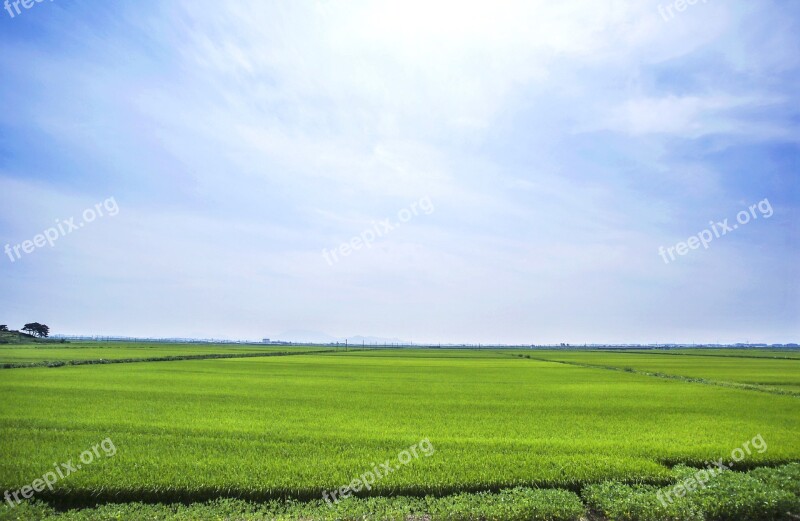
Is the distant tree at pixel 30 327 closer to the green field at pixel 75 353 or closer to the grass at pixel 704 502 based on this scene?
the green field at pixel 75 353

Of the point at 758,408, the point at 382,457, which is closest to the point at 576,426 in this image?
the point at 382,457

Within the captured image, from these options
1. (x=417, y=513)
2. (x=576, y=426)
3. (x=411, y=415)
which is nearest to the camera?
(x=417, y=513)

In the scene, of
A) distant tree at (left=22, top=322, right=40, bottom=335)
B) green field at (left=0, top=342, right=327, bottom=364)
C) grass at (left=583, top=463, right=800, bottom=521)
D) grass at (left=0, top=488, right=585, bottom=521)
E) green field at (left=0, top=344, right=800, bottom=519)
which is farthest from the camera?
distant tree at (left=22, top=322, right=40, bottom=335)

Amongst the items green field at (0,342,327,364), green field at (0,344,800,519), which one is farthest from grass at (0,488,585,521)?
green field at (0,342,327,364)

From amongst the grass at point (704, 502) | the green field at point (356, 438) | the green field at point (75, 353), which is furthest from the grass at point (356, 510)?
the green field at point (75, 353)

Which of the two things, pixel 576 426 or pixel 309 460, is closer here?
pixel 309 460

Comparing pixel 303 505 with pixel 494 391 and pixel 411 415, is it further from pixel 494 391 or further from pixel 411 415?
pixel 494 391

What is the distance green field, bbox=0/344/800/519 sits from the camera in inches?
355

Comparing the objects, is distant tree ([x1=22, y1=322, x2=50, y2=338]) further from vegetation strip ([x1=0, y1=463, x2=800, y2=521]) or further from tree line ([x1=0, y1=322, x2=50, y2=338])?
vegetation strip ([x1=0, y1=463, x2=800, y2=521])

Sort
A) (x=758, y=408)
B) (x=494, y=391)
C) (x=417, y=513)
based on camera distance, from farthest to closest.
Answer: (x=494, y=391) < (x=758, y=408) < (x=417, y=513)

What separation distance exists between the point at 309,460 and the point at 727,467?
36.0 ft

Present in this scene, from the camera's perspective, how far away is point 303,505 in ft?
26.9

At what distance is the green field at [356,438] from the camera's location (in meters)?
9.01

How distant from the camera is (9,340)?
3216 inches
